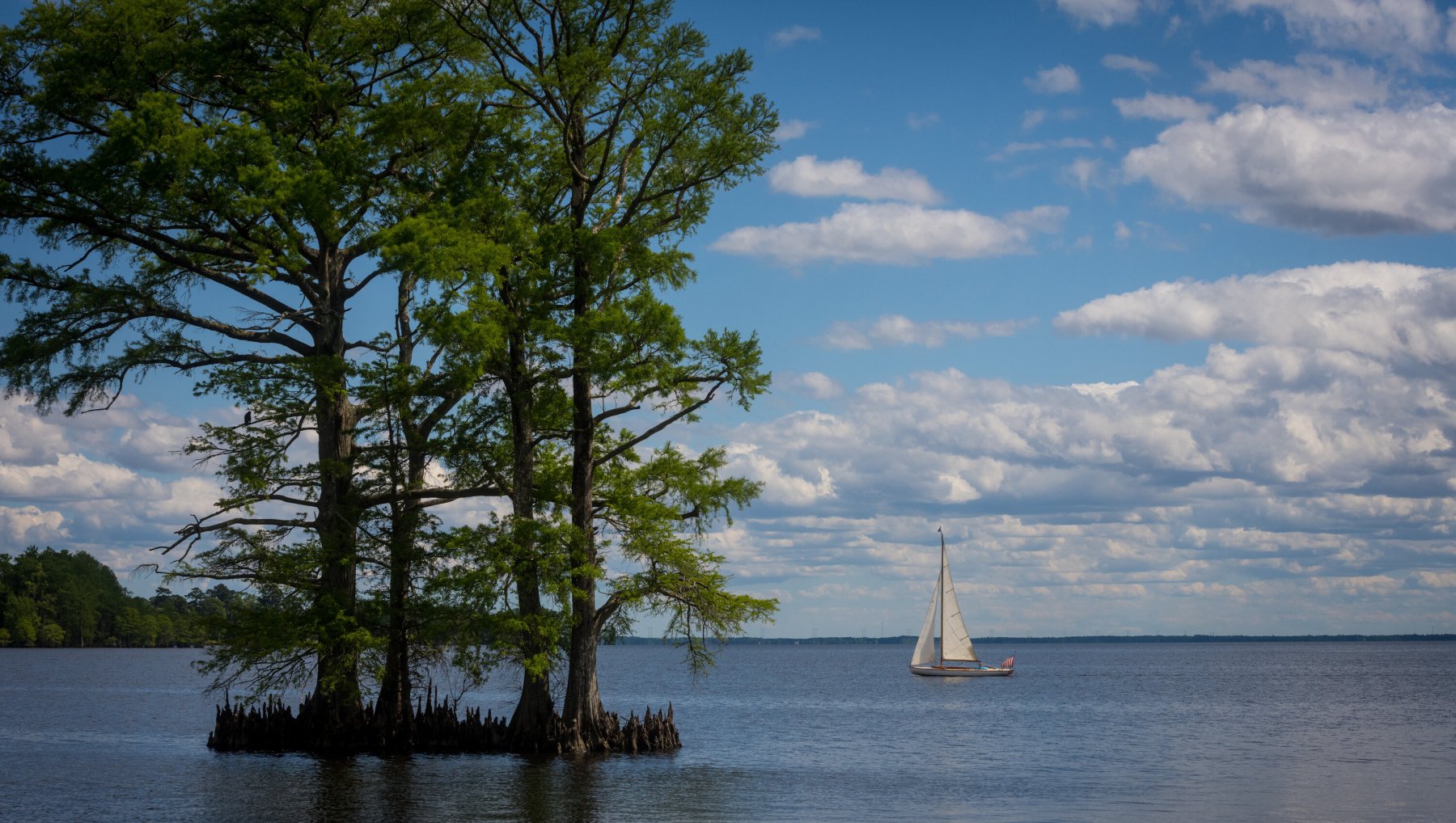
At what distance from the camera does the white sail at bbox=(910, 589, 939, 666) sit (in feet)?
263

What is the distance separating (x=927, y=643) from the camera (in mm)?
87812

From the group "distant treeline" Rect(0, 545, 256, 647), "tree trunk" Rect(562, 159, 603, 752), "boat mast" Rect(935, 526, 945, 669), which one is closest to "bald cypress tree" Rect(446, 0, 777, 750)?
"tree trunk" Rect(562, 159, 603, 752)

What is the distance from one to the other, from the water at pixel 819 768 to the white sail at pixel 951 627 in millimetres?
8217

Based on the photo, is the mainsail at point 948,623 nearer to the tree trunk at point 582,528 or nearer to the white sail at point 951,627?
the white sail at point 951,627

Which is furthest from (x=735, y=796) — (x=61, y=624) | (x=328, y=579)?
(x=61, y=624)

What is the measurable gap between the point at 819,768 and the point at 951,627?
47.4 meters

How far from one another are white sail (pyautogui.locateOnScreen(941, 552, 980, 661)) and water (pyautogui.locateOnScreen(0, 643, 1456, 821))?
8217 millimetres

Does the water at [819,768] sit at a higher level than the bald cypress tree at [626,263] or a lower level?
lower

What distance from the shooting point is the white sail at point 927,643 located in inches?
3152

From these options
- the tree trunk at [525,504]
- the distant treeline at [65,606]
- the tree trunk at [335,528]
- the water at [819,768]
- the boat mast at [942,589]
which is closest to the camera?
the water at [819,768]

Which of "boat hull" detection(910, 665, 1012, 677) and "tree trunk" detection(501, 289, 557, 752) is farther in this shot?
"boat hull" detection(910, 665, 1012, 677)

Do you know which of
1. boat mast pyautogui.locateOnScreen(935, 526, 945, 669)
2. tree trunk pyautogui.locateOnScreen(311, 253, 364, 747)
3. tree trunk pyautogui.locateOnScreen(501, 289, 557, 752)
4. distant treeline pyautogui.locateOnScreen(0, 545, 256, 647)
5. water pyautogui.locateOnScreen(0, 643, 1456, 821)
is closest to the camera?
water pyautogui.locateOnScreen(0, 643, 1456, 821)

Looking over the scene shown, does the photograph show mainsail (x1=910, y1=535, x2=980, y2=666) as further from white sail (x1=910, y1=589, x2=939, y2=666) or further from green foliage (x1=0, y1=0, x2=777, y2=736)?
green foliage (x1=0, y1=0, x2=777, y2=736)

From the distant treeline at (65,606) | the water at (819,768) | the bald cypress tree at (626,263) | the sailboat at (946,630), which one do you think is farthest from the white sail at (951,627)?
the distant treeline at (65,606)
